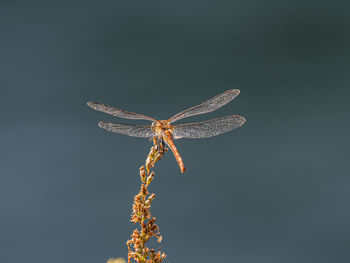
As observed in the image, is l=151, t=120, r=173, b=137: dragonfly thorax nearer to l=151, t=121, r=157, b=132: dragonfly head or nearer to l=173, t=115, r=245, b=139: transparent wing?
l=151, t=121, r=157, b=132: dragonfly head

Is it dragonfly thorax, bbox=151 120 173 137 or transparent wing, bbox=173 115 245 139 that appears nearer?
dragonfly thorax, bbox=151 120 173 137

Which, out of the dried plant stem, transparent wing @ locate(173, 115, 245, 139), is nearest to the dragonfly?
transparent wing @ locate(173, 115, 245, 139)

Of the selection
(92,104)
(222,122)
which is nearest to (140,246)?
(92,104)

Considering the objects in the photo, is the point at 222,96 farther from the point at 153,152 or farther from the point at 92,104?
the point at 153,152

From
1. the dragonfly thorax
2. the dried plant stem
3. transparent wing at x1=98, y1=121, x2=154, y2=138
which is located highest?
transparent wing at x1=98, y1=121, x2=154, y2=138

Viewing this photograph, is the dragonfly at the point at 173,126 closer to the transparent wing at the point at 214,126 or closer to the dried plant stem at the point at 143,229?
the transparent wing at the point at 214,126

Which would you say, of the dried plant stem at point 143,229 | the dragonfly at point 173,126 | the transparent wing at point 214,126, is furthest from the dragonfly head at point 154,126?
the dried plant stem at point 143,229

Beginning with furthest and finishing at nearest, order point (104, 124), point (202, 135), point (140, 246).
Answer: point (202, 135) < point (104, 124) < point (140, 246)
